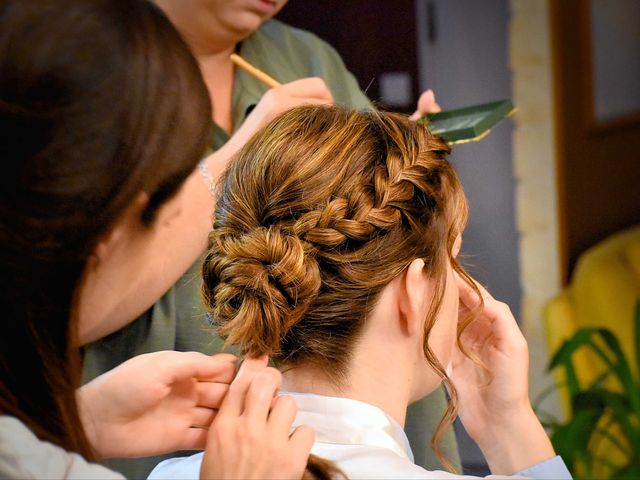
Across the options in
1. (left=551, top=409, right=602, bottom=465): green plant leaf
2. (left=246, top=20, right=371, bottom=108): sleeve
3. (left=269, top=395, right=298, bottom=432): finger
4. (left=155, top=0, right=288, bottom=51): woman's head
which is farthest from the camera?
(left=551, top=409, right=602, bottom=465): green plant leaf

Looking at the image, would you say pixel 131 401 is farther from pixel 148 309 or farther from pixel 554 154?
pixel 554 154

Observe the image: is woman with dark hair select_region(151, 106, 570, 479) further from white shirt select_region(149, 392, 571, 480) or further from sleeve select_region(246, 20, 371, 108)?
sleeve select_region(246, 20, 371, 108)

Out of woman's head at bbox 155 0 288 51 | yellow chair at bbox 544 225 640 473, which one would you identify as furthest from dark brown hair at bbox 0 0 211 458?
yellow chair at bbox 544 225 640 473

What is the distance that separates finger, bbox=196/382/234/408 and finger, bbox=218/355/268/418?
31 mm

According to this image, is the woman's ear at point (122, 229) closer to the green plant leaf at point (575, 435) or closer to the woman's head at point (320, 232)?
the woman's head at point (320, 232)

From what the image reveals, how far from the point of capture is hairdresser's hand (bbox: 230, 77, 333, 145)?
3.75ft

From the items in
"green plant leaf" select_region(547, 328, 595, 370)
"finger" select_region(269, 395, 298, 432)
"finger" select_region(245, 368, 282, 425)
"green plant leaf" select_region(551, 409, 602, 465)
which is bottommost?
"green plant leaf" select_region(551, 409, 602, 465)

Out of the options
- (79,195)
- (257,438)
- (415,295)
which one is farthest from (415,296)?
(79,195)

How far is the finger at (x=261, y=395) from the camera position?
33.2 inches

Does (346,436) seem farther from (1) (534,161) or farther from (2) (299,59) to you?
(1) (534,161)

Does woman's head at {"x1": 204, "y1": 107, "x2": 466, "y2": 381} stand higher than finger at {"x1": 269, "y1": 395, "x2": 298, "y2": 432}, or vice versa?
woman's head at {"x1": 204, "y1": 107, "x2": 466, "y2": 381}

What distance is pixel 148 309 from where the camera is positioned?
44.5 inches

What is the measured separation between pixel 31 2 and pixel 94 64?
0.20 feet

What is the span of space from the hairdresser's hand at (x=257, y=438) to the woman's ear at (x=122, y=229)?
0.55 ft
